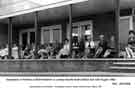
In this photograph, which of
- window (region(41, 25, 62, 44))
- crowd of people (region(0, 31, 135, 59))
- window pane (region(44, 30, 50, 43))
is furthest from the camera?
window pane (region(44, 30, 50, 43))

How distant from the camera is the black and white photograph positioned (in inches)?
135

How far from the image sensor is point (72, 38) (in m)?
8.81

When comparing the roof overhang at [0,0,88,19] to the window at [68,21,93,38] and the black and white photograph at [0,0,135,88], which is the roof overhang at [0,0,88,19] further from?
the window at [68,21,93,38]

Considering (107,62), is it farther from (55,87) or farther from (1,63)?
(1,63)

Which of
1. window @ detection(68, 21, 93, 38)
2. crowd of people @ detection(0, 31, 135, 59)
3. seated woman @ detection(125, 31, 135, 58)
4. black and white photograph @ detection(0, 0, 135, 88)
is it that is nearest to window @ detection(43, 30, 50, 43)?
black and white photograph @ detection(0, 0, 135, 88)

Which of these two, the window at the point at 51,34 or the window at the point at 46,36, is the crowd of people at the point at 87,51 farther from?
the window at the point at 46,36

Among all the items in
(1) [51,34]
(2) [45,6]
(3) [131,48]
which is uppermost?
(2) [45,6]

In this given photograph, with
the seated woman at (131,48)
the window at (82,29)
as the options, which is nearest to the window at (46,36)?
the window at (82,29)

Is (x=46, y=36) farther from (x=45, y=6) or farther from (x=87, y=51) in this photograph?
(x=87, y=51)

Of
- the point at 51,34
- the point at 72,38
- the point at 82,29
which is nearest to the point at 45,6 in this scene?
the point at 72,38

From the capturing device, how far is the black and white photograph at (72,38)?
3.44m

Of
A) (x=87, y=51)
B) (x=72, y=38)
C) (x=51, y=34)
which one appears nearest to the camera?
(x=87, y=51)

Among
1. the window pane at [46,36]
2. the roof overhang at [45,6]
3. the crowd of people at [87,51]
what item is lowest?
the crowd of people at [87,51]

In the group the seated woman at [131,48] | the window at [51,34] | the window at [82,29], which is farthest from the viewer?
the window at [51,34]
